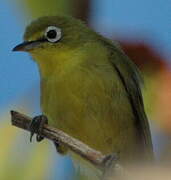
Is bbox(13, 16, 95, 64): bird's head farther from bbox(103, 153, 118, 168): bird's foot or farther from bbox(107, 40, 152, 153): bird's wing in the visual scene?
bbox(103, 153, 118, 168): bird's foot

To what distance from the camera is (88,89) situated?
30.4 inches

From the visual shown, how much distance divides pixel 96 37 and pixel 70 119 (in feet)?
0.53

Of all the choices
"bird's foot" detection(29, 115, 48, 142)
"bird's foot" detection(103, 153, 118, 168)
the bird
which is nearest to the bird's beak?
the bird

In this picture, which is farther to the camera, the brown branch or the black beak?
the black beak

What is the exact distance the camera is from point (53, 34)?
81cm

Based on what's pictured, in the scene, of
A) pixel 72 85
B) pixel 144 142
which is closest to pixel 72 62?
pixel 72 85

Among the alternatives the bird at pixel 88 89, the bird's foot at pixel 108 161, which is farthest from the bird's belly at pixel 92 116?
the bird's foot at pixel 108 161

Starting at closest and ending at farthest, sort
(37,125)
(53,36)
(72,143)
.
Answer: (72,143) → (37,125) → (53,36)

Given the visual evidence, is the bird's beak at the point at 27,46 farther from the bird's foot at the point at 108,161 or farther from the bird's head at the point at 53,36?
the bird's foot at the point at 108,161

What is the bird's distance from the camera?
2.53 ft

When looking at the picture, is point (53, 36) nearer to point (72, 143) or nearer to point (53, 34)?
point (53, 34)

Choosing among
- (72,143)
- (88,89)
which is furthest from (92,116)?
(72,143)

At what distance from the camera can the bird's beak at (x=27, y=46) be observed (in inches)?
29.3

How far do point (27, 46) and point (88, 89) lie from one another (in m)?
0.12
